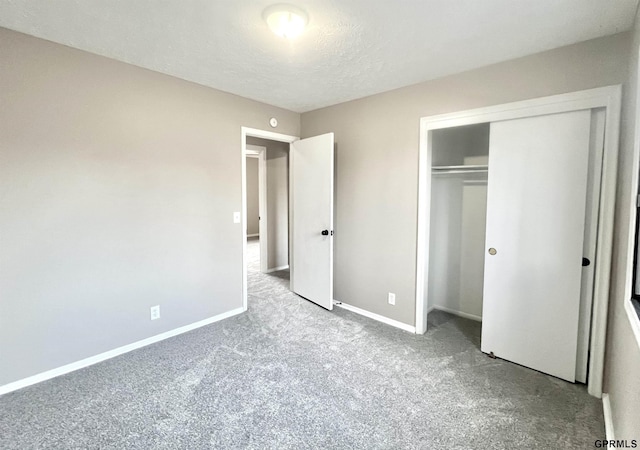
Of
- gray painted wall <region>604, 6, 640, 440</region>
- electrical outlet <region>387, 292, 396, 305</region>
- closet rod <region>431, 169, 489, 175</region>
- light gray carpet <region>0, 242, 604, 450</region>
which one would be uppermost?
closet rod <region>431, 169, 489, 175</region>

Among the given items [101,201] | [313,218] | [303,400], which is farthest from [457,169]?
[101,201]

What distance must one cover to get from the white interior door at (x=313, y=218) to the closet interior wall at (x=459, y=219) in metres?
1.16

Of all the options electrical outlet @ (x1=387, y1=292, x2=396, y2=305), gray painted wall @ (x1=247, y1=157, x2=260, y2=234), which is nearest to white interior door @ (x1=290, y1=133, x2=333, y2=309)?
electrical outlet @ (x1=387, y1=292, x2=396, y2=305)

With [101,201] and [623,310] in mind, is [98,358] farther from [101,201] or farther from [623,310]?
[623,310]

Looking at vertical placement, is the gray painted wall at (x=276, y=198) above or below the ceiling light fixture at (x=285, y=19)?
below

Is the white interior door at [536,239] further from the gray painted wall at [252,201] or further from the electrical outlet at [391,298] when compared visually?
the gray painted wall at [252,201]

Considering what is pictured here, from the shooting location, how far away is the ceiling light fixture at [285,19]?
5.57 ft

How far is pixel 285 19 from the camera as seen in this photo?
1.76m

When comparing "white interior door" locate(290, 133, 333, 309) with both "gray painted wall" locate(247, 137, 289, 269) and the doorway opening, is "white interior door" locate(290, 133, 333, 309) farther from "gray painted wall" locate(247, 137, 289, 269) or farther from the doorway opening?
"gray painted wall" locate(247, 137, 289, 269)

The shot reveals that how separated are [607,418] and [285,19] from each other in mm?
3060

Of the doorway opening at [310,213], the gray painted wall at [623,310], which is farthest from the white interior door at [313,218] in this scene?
the gray painted wall at [623,310]

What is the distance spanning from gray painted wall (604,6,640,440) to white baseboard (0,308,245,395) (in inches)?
124

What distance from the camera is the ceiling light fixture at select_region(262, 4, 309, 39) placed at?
66.8 inches

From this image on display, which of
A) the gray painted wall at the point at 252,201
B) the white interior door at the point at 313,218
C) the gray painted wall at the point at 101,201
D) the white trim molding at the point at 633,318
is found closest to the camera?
the white trim molding at the point at 633,318
